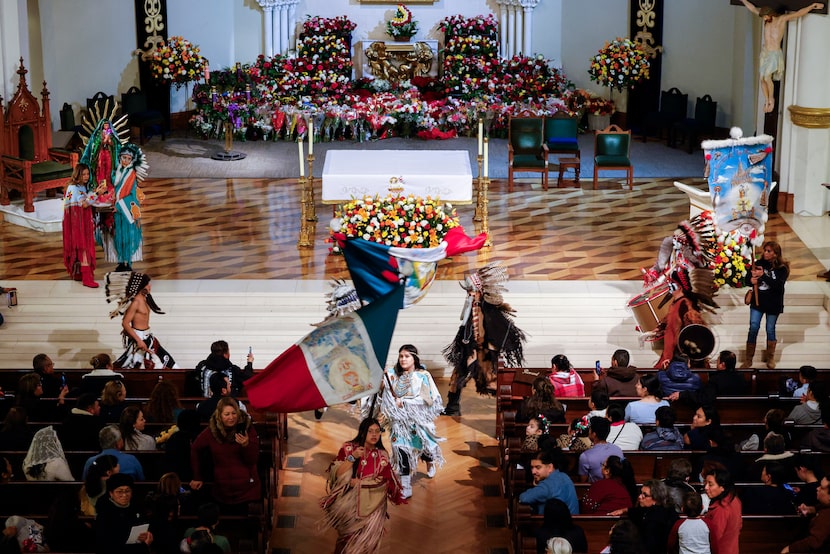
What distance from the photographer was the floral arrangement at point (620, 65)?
20.0 m

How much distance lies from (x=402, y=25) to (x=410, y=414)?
46.3 feet

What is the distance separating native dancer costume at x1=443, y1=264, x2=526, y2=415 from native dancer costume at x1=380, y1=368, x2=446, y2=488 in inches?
36.7

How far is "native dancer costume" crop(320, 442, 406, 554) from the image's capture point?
8.05 meters

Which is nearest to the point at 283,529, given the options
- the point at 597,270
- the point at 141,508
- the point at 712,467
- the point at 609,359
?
the point at 141,508

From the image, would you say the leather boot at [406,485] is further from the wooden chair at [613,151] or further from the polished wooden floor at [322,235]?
the wooden chair at [613,151]

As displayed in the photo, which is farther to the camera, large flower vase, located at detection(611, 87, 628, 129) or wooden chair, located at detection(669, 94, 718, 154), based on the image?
large flower vase, located at detection(611, 87, 628, 129)

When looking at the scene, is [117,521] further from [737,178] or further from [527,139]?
[527,139]

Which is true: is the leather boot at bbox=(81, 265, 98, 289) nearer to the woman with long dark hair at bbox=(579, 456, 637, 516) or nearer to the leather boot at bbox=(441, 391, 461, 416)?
the leather boot at bbox=(441, 391, 461, 416)

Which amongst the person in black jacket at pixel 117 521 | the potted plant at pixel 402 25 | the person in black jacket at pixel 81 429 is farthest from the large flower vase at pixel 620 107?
the person in black jacket at pixel 117 521

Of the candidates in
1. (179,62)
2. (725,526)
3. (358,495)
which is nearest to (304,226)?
(179,62)

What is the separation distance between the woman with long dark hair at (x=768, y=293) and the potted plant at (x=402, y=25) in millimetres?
12040

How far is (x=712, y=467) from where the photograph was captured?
25.0 ft

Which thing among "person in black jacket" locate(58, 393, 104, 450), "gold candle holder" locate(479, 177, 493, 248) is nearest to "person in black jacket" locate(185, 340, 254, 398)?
"person in black jacket" locate(58, 393, 104, 450)

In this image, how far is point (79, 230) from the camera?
43.3ft
